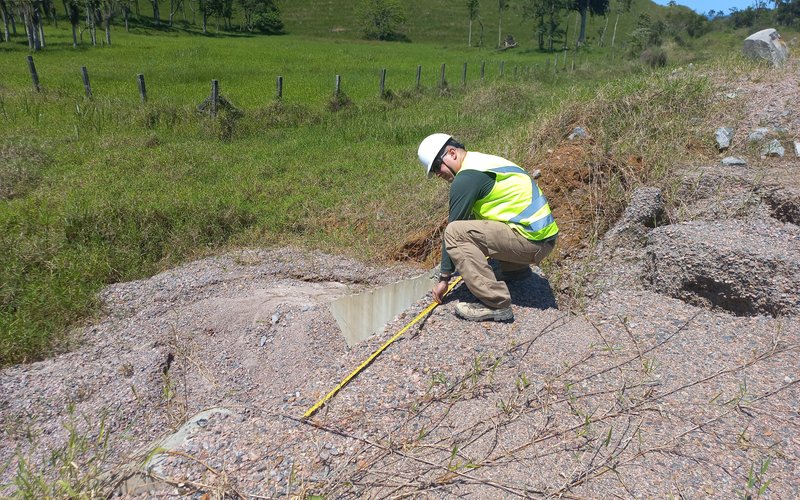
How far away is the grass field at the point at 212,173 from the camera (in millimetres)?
5477

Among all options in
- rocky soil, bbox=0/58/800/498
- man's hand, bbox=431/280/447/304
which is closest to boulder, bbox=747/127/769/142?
rocky soil, bbox=0/58/800/498

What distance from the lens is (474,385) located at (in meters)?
3.18

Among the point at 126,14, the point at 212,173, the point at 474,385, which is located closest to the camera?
the point at 474,385

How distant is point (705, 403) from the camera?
2.97 metres

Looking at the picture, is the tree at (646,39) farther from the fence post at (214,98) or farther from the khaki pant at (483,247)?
the khaki pant at (483,247)

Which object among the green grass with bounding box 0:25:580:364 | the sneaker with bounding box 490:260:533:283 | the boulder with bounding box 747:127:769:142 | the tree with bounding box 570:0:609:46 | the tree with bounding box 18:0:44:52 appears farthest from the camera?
the tree with bounding box 570:0:609:46

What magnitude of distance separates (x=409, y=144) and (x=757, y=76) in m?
6.01

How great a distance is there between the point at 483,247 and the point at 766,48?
1097 cm

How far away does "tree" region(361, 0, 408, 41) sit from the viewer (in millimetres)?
50688

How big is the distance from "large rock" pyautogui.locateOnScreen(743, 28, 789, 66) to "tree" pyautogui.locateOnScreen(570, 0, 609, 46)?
40299 mm

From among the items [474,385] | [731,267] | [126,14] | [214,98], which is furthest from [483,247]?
[126,14]

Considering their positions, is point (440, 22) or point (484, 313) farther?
point (440, 22)

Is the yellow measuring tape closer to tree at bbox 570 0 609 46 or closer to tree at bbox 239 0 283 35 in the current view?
tree at bbox 570 0 609 46

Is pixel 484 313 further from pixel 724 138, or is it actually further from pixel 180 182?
pixel 180 182
